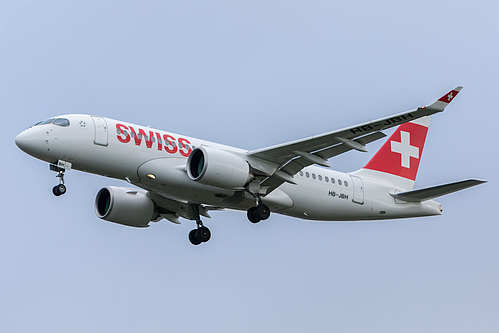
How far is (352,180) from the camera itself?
1476 inches

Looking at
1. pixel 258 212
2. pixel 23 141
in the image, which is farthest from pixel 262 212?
pixel 23 141

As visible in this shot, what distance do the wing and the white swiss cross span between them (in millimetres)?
8353

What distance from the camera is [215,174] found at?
32156 mm

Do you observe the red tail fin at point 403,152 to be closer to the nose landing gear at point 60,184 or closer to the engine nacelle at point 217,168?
the engine nacelle at point 217,168

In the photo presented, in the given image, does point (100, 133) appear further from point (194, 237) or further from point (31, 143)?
point (194, 237)

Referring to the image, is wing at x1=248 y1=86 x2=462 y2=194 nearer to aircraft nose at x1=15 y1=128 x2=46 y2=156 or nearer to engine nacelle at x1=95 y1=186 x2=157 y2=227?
engine nacelle at x1=95 y1=186 x2=157 y2=227

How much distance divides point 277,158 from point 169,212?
6.70 meters

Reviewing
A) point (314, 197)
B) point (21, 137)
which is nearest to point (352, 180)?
point (314, 197)

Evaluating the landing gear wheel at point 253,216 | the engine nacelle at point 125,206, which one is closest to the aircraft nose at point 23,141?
the engine nacelle at point 125,206

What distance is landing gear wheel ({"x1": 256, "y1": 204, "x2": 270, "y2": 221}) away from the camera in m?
33.9

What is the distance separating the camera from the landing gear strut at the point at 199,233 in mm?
37031

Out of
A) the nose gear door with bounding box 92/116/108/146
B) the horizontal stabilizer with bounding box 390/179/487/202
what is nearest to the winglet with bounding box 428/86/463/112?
the horizontal stabilizer with bounding box 390/179/487/202

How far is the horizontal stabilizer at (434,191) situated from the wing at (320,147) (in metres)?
4.55

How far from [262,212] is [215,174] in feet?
9.50
